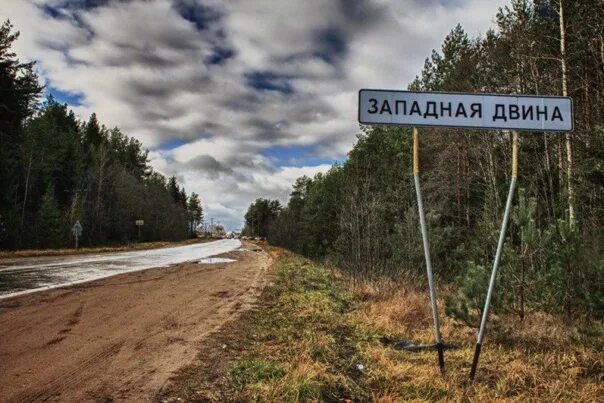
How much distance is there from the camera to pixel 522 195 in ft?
23.0

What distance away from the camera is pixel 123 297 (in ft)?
32.8

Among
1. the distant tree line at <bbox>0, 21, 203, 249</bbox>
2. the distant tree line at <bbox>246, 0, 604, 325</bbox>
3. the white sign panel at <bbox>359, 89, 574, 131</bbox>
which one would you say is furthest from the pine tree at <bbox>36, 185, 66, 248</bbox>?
the white sign panel at <bbox>359, 89, 574, 131</bbox>

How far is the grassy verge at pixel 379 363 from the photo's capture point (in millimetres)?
4234

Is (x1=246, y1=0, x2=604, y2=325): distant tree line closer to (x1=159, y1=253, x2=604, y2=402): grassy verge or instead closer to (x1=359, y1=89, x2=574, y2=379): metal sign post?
(x1=159, y1=253, x2=604, y2=402): grassy verge

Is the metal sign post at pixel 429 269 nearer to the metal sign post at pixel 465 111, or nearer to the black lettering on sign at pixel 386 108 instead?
the metal sign post at pixel 465 111

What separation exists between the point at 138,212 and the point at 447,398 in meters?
69.0

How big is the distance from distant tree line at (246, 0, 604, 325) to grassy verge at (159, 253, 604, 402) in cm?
68

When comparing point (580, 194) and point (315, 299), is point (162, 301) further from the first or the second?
point (580, 194)

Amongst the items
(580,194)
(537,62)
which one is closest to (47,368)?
(580,194)

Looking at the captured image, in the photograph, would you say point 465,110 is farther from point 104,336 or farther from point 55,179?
point 55,179

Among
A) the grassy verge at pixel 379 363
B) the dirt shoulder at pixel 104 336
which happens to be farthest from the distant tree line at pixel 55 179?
the grassy verge at pixel 379 363

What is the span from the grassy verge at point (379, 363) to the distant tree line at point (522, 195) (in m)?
0.68

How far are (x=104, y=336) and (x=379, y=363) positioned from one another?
3.78m

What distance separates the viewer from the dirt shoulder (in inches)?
173
